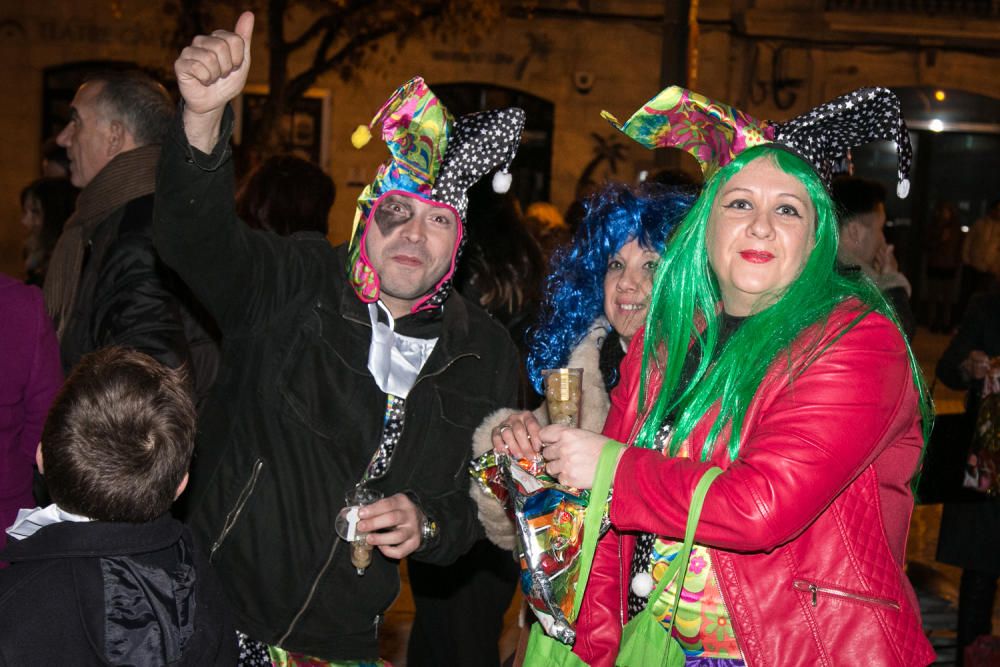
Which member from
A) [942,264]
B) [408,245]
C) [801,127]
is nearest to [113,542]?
[408,245]

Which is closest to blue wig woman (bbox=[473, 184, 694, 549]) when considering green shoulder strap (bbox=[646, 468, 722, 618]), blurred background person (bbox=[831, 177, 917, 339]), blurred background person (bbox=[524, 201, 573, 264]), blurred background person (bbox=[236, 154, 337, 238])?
green shoulder strap (bbox=[646, 468, 722, 618])

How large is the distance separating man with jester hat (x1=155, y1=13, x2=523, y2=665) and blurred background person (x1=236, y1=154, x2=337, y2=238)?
5.79ft

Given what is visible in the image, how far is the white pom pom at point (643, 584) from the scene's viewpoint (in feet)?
8.85

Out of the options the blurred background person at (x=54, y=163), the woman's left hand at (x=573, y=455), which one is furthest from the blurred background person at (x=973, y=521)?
the blurred background person at (x=54, y=163)

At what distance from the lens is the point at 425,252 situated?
11.0 feet

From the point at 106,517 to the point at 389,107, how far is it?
1.48 metres

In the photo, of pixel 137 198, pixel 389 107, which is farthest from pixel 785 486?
pixel 137 198

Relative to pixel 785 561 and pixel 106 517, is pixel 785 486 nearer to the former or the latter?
pixel 785 561

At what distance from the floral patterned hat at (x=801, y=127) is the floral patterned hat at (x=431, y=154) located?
0.58m

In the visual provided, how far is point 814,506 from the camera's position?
2410 millimetres

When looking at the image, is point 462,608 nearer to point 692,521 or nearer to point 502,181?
point 502,181

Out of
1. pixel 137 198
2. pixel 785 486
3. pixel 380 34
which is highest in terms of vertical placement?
pixel 380 34

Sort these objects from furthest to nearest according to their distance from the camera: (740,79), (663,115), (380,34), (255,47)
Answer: (740,79) < (255,47) < (380,34) < (663,115)

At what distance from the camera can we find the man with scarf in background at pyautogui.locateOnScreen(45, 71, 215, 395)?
368 centimetres
